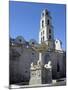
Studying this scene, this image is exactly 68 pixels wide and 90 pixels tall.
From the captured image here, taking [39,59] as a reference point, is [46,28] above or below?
above

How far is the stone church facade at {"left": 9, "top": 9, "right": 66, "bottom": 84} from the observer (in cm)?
236

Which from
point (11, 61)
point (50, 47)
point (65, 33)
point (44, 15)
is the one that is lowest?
point (11, 61)

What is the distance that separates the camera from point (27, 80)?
2385 millimetres

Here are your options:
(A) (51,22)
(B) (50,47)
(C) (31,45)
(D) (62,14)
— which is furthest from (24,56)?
(D) (62,14)

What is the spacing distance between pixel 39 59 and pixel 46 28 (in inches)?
14.7

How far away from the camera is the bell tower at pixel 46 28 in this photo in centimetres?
244

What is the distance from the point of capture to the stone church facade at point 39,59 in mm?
2363

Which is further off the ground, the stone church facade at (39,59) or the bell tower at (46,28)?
the bell tower at (46,28)

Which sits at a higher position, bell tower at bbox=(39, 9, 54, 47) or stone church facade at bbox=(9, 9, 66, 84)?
bell tower at bbox=(39, 9, 54, 47)

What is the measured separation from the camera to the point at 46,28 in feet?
8.07

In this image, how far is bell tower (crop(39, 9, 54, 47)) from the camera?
244cm

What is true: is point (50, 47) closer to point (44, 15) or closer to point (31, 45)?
point (31, 45)

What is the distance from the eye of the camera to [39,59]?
2.43m

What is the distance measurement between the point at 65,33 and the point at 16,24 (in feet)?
1.98
